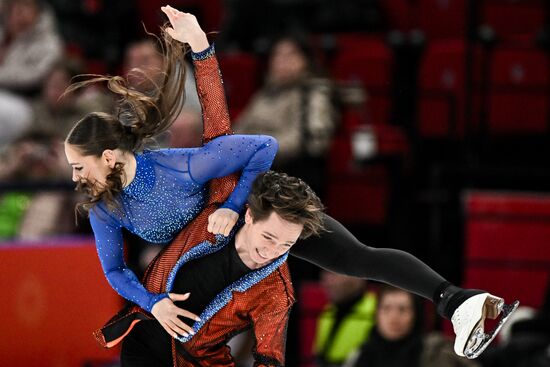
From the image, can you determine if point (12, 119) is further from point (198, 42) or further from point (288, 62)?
point (198, 42)

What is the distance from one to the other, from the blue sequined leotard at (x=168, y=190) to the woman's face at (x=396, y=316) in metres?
1.89

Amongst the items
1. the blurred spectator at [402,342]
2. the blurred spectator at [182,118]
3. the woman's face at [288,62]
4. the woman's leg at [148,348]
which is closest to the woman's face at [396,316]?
the blurred spectator at [402,342]

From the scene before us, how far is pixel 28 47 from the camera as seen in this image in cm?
700

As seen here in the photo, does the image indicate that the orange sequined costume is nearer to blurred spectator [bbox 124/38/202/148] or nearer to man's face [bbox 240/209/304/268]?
man's face [bbox 240/209/304/268]

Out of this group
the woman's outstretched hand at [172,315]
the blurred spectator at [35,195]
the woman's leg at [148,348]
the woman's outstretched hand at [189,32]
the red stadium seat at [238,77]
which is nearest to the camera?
the woman's outstretched hand at [172,315]

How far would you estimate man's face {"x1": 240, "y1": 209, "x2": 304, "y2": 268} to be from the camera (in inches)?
146

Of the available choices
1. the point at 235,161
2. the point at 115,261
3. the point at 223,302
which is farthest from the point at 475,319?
the point at 115,261

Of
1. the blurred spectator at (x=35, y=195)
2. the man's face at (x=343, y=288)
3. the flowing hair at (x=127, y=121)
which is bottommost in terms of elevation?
the man's face at (x=343, y=288)

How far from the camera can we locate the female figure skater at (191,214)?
3.79m

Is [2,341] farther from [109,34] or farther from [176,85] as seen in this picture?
[109,34]

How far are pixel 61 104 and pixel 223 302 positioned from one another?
3.00 metres

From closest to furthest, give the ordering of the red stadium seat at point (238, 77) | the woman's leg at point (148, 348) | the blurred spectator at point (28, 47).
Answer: the woman's leg at point (148, 348) → the blurred spectator at point (28, 47) → the red stadium seat at point (238, 77)

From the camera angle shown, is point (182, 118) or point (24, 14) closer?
point (182, 118)

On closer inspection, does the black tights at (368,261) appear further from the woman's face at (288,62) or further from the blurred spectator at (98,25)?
the blurred spectator at (98,25)
